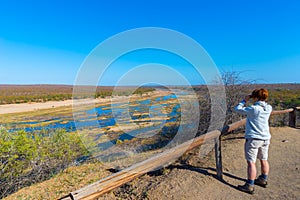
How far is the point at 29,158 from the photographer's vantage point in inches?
208

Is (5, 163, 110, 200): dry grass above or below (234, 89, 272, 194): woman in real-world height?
below

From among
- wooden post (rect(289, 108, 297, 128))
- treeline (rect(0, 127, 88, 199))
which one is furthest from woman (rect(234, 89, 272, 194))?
wooden post (rect(289, 108, 297, 128))

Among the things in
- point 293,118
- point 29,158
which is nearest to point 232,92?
point 293,118

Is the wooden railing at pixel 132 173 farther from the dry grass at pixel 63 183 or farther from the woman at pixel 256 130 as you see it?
the dry grass at pixel 63 183

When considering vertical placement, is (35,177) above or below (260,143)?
below

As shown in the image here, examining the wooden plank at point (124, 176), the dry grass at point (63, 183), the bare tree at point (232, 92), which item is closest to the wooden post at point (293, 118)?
the bare tree at point (232, 92)

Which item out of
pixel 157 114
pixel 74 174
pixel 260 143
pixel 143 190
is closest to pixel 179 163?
pixel 143 190

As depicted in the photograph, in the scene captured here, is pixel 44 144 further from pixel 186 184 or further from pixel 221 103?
pixel 221 103

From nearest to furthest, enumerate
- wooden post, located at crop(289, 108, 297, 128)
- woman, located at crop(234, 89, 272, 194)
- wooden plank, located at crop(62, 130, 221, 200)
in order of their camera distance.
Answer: wooden plank, located at crop(62, 130, 221, 200) < woman, located at crop(234, 89, 272, 194) < wooden post, located at crop(289, 108, 297, 128)

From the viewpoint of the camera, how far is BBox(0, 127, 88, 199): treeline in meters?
4.92

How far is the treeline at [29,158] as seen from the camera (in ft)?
16.1

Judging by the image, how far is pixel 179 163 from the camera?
5.24 meters

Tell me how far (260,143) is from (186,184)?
1633 millimetres

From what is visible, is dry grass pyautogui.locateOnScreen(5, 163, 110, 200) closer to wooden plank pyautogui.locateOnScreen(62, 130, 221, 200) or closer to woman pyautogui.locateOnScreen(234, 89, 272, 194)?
wooden plank pyautogui.locateOnScreen(62, 130, 221, 200)
